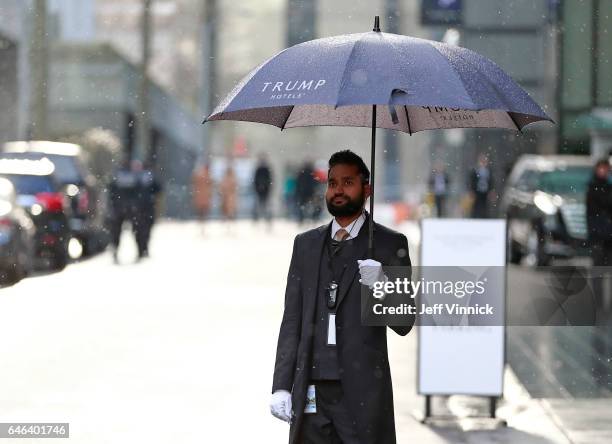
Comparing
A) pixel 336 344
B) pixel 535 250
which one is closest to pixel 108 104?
pixel 535 250

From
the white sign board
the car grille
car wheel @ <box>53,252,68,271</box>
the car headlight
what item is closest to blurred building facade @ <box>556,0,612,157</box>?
the car grille

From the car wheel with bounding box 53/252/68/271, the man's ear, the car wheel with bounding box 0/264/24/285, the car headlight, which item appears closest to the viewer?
the man's ear

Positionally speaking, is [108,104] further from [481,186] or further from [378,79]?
[378,79]

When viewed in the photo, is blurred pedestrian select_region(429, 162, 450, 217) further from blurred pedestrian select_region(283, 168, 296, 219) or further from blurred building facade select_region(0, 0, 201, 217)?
blurred building facade select_region(0, 0, 201, 217)

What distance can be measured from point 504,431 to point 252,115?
3.05 meters

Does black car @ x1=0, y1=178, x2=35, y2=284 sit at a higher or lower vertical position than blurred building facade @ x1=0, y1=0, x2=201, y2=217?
lower

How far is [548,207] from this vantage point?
17609 mm

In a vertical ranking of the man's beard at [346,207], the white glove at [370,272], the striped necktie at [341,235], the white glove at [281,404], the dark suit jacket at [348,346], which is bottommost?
the white glove at [281,404]

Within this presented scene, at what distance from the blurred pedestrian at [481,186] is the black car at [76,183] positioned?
4536 millimetres

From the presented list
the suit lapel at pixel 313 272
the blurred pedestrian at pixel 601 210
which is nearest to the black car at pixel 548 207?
the blurred pedestrian at pixel 601 210

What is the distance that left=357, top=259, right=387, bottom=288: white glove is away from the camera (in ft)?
15.4

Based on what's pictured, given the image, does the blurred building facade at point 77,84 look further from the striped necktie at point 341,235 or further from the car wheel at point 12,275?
the striped necktie at point 341,235

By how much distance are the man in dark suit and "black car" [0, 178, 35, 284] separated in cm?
866

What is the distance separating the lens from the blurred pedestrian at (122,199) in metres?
15.2
